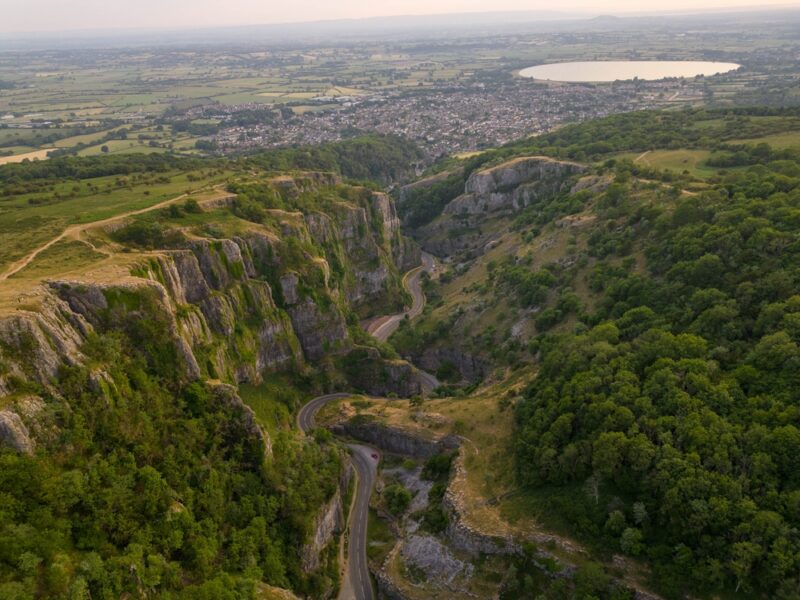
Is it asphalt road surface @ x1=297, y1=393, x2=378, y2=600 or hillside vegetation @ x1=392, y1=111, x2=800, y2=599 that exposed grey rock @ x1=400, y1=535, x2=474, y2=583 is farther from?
hillside vegetation @ x1=392, y1=111, x2=800, y2=599

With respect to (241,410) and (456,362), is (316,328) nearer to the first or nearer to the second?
(456,362)

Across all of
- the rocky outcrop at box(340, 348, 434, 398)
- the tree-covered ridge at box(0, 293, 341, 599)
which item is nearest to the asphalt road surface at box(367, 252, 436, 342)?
the rocky outcrop at box(340, 348, 434, 398)

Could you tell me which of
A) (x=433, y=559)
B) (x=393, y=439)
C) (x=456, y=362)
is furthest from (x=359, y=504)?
(x=456, y=362)

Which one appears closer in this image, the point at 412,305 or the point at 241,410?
the point at 241,410

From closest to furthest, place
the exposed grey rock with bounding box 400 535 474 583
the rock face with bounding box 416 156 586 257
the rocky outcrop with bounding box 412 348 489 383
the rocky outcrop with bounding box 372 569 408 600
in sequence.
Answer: the exposed grey rock with bounding box 400 535 474 583 < the rocky outcrop with bounding box 372 569 408 600 < the rocky outcrop with bounding box 412 348 489 383 < the rock face with bounding box 416 156 586 257

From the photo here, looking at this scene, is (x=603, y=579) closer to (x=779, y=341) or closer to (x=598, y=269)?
(x=779, y=341)

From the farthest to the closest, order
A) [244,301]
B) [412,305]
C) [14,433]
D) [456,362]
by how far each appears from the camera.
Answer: [412,305], [456,362], [244,301], [14,433]

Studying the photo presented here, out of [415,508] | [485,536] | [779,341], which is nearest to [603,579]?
[485,536]
